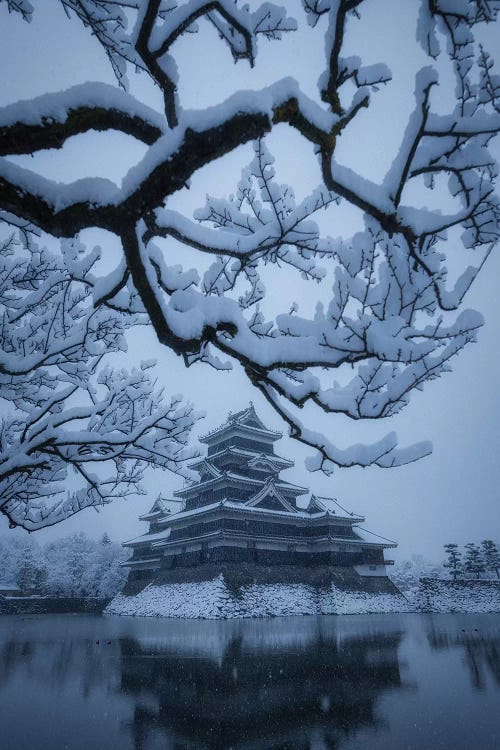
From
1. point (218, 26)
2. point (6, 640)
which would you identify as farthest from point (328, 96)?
point (6, 640)

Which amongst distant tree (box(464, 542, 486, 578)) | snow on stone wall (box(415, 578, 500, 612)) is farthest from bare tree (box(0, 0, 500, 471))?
distant tree (box(464, 542, 486, 578))

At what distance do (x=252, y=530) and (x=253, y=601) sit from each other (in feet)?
12.6

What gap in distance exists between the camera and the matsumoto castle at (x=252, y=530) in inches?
875

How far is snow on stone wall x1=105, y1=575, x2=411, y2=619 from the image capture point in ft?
62.5

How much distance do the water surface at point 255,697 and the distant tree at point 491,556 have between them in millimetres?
24653

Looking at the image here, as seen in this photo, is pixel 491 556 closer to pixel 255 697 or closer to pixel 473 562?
pixel 473 562

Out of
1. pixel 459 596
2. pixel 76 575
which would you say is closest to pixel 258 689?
pixel 459 596

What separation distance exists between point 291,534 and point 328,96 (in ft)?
81.1

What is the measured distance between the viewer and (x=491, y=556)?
101 feet

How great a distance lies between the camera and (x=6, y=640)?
1293cm

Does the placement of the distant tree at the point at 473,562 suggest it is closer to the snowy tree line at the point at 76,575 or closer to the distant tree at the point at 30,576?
the snowy tree line at the point at 76,575

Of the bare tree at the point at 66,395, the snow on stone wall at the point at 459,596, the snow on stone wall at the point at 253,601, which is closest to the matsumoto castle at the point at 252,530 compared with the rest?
the snow on stone wall at the point at 253,601

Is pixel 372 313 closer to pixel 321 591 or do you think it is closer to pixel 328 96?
pixel 328 96

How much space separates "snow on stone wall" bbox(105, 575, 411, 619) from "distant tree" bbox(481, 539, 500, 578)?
34.0ft
